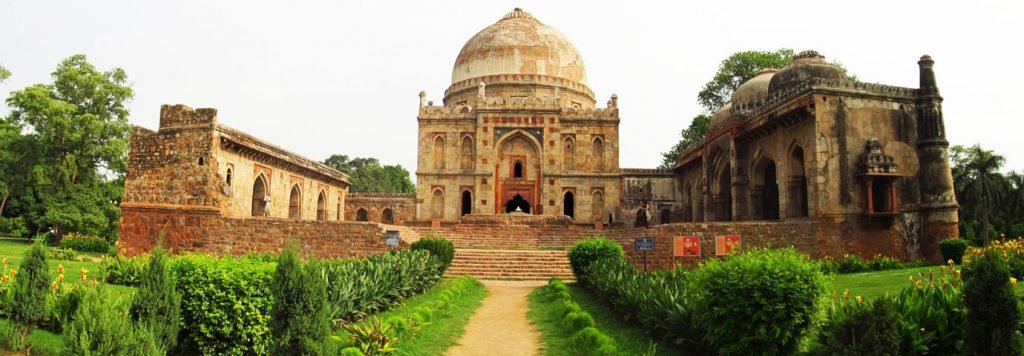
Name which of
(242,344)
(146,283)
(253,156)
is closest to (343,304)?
(242,344)

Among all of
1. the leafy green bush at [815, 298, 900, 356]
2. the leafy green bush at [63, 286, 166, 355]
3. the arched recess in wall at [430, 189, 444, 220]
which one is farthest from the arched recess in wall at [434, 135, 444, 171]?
the leafy green bush at [815, 298, 900, 356]

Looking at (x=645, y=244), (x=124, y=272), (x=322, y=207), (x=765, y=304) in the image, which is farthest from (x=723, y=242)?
(x=322, y=207)

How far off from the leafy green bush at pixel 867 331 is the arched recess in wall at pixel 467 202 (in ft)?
88.3

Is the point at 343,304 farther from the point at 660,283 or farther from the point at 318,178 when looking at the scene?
the point at 318,178

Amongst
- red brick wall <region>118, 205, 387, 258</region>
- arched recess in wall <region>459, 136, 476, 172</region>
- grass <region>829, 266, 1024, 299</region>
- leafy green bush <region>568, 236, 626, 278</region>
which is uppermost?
arched recess in wall <region>459, 136, 476, 172</region>

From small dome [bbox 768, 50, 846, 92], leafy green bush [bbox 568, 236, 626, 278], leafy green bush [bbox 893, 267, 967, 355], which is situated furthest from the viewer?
small dome [bbox 768, 50, 846, 92]

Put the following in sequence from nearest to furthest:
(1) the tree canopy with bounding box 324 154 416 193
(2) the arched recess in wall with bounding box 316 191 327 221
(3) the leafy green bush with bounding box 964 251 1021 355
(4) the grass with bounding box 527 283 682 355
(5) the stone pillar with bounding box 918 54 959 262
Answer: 1. (3) the leafy green bush with bounding box 964 251 1021 355
2. (4) the grass with bounding box 527 283 682 355
3. (5) the stone pillar with bounding box 918 54 959 262
4. (2) the arched recess in wall with bounding box 316 191 327 221
5. (1) the tree canopy with bounding box 324 154 416 193

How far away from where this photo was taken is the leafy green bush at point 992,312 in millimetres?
5223

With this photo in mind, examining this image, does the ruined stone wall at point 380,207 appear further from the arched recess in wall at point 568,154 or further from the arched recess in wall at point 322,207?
the arched recess in wall at point 568,154

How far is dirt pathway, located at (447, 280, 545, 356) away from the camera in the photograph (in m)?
8.19

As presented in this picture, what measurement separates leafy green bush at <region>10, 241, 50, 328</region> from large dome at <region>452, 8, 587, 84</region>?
29899mm

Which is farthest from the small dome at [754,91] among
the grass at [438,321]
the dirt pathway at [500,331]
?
the dirt pathway at [500,331]

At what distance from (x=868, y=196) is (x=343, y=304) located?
50.4 feet

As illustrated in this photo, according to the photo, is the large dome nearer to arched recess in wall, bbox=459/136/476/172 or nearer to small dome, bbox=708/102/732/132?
arched recess in wall, bbox=459/136/476/172
